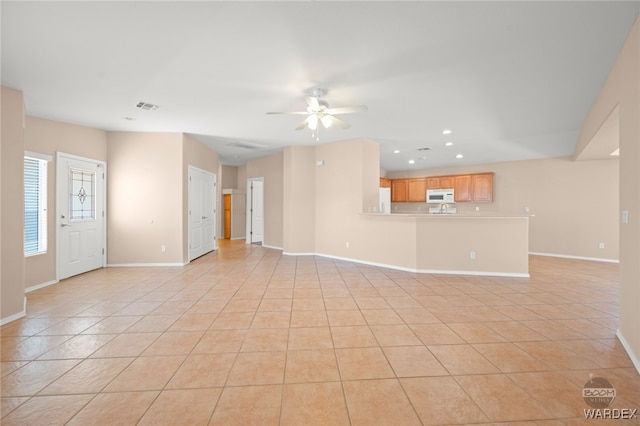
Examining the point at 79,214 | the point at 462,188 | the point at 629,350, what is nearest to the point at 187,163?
the point at 79,214

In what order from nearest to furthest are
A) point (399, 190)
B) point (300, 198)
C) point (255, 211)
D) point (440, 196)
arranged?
point (300, 198), point (440, 196), point (255, 211), point (399, 190)

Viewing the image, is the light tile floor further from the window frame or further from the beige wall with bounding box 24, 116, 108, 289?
the window frame

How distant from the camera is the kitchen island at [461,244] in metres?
4.77

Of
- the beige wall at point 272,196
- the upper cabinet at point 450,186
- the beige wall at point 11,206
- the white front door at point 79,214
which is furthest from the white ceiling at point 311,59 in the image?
the upper cabinet at point 450,186

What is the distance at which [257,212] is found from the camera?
878cm

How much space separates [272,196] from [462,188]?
576cm

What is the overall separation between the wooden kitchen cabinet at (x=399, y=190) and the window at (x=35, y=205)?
880 centimetres

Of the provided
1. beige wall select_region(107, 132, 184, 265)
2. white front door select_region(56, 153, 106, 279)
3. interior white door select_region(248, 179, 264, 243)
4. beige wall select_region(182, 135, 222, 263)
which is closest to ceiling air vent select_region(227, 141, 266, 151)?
beige wall select_region(182, 135, 222, 263)

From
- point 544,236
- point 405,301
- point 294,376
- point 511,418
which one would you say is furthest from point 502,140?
point 294,376

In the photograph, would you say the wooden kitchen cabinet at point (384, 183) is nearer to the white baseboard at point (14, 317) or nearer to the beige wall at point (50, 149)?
the beige wall at point (50, 149)

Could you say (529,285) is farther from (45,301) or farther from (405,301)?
(45,301)

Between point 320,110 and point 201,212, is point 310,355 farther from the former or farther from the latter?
point 201,212

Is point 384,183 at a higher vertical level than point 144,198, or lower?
higher

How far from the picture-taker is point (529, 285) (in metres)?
4.25
